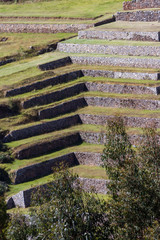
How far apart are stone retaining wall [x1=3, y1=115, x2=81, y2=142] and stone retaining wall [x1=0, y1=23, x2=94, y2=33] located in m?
17.5

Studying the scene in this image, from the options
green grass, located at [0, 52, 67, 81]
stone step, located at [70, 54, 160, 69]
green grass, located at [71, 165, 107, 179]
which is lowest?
green grass, located at [71, 165, 107, 179]

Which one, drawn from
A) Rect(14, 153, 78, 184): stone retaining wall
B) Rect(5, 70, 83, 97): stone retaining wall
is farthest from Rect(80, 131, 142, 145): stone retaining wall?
Rect(5, 70, 83, 97): stone retaining wall

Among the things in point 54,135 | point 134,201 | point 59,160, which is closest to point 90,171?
point 59,160

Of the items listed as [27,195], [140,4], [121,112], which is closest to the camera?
[27,195]

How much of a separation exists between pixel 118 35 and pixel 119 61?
5.29 meters

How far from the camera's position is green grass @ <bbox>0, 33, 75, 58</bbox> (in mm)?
54506

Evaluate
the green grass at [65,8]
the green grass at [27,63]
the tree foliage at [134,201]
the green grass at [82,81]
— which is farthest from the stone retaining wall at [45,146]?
the green grass at [65,8]

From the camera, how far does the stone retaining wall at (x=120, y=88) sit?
139 ft

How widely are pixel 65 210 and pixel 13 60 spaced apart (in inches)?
1209

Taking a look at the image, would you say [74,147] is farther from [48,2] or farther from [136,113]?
[48,2]

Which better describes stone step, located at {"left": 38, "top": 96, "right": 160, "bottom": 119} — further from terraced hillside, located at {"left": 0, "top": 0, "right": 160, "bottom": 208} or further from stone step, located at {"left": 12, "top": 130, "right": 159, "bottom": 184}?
stone step, located at {"left": 12, "top": 130, "right": 159, "bottom": 184}

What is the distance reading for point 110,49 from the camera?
162 feet

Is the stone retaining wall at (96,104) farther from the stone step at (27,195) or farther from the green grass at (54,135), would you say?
the stone step at (27,195)

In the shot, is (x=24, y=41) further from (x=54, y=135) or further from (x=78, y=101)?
(x=54, y=135)
